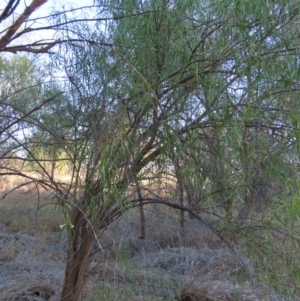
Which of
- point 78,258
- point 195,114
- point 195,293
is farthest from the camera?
point 195,293

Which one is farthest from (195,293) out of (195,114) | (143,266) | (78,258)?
(195,114)

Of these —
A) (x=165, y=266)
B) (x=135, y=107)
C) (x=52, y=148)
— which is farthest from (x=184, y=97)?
(x=165, y=266)

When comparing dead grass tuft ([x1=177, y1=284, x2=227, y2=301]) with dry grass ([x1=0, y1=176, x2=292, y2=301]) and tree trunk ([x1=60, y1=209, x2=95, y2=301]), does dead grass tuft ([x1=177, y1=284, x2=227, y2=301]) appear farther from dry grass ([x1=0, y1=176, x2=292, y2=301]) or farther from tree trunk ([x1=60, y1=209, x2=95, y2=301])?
tree trunk ([x1=60, y1=209, x2=95, y2=301])

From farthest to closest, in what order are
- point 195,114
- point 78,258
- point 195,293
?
1. point 195,293
2. point 78,258
3. point 195,114

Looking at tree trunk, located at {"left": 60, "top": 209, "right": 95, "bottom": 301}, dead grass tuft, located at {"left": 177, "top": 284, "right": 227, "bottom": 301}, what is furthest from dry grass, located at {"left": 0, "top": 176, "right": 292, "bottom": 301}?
tree trunk, located at {"left": 60, "top": 209, "right": 95, "bottom": 301}

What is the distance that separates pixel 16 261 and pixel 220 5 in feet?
16.1

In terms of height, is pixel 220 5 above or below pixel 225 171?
above

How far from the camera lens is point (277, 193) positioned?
344 cm

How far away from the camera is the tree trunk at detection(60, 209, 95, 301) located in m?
4.08

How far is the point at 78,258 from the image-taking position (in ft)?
14.0

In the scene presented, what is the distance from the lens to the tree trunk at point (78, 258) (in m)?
4.08

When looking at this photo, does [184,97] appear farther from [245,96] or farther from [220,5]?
[220,5]

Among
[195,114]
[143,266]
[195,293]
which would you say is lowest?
[195,293]

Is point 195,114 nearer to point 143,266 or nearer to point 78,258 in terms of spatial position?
point 143,266
